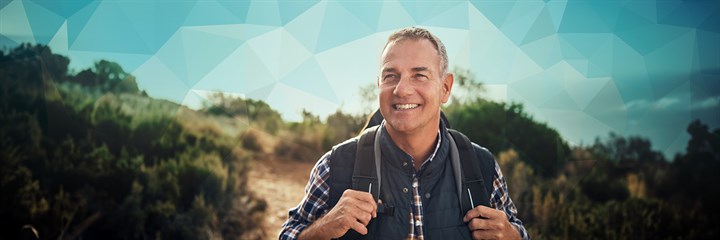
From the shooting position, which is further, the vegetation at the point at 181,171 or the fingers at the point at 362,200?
the vegetation at the point at 181,171

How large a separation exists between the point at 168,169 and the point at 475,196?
18.9 ft

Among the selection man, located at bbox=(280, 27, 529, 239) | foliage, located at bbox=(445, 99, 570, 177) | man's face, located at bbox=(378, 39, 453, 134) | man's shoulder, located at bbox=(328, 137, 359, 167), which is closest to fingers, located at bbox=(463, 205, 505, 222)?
man, located at bbox=(280, 27, 529, 239)

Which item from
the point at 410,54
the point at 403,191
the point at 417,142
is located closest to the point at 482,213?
the point at 403,191

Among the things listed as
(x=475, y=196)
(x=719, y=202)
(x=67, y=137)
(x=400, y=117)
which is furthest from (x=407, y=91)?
(x=67, y=137)

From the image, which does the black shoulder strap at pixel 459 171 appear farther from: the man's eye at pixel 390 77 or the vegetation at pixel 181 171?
the vegetation at pixel 181 171

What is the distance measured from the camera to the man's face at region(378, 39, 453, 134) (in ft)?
7.68

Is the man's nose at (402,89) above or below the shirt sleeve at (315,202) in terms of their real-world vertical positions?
above

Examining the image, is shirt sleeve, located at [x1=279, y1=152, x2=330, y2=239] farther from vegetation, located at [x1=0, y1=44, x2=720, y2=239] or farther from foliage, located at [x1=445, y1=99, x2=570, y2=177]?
foliage, located at [x1=445, y1=99, x2=570, y2=177]

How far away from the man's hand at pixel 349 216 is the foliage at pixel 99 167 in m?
4.69

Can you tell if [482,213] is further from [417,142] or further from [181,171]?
[181,171]

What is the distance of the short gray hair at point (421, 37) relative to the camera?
2398 mm

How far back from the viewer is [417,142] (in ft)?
8.18

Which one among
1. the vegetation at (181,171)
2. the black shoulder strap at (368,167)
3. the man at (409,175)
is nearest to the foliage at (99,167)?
the vegetation at (181,171)

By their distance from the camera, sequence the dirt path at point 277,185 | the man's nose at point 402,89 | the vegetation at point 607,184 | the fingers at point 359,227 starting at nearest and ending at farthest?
the fingers at point 359,227, the man's nose at point 402,89, the vegetation at point 607,184, the dirt path at point 277,185
